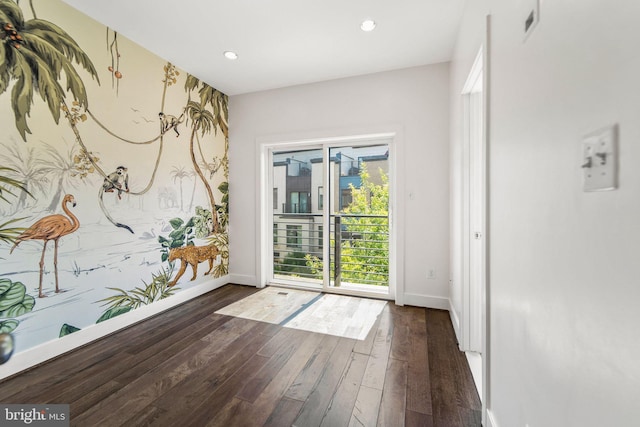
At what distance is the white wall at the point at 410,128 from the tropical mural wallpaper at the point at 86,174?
137cm

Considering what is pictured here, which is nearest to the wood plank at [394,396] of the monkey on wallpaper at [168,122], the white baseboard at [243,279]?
the white baseboard at [243,279]

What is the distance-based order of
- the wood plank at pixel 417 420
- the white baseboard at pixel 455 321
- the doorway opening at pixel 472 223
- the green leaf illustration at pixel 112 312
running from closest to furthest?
the wood plank at pixel 417 420, the doorway opening at pixel 472 223, the white baseboard at pixel 455 321, the green leaf illustration at pixel 112 312

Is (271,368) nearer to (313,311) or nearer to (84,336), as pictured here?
(313,311)

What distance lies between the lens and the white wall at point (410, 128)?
2.88 m

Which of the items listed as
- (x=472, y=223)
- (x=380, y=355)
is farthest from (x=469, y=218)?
(x=380, y=355)

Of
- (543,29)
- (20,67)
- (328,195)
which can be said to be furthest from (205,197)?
(543,29)

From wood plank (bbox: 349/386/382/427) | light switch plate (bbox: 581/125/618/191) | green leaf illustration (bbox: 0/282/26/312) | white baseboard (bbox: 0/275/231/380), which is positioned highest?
light switch plate (bbox: 581/125/618/191)

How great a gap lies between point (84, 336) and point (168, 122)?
2.14 metres

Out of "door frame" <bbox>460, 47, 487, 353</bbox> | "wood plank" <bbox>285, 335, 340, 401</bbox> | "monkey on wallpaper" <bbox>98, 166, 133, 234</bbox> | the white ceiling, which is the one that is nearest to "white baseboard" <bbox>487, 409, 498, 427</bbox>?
"door frame" <bbox>460, 47, 487, 353</bbox>

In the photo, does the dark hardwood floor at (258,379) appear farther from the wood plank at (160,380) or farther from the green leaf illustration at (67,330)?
the green leaf illustration at (67,330)

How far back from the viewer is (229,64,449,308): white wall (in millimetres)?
2877

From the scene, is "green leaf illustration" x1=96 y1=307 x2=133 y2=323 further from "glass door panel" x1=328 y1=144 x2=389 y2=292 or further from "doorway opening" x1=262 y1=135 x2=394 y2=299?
"glass door panel" x1=328 y1=144 x2=389 y2=292

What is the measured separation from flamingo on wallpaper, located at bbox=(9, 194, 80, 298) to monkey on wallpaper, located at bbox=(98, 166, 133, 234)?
22cm

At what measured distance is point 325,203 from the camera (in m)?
3.45
